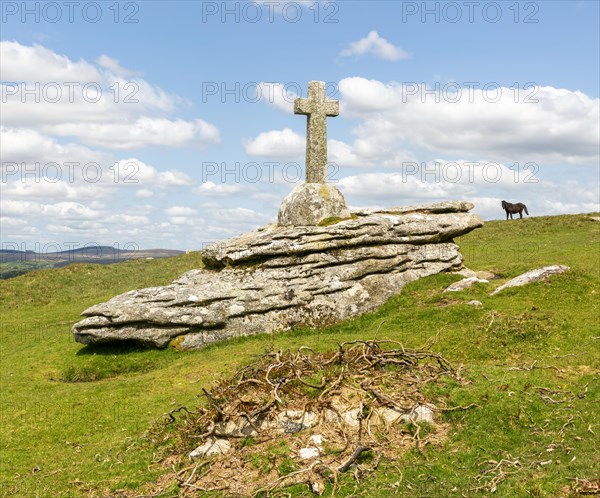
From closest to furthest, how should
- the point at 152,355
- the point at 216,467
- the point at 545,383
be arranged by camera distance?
the point at 216,467, the point at 545,383, the point at 152,355

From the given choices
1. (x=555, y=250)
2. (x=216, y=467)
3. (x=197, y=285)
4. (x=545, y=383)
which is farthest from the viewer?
(x=555, y=250)

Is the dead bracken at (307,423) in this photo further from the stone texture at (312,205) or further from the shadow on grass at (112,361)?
the stone texture at (312,205)

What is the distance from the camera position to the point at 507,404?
1517 cm

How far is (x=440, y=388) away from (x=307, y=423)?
12.8ft

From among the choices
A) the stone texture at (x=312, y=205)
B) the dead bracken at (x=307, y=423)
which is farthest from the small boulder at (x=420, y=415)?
the stone texture at (x=312, y=205)

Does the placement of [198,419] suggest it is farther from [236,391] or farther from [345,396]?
[345,396]

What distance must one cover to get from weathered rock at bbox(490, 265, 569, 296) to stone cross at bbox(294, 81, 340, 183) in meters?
11.3

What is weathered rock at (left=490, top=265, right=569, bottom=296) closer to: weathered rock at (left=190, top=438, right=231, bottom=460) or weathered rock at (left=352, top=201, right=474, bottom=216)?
weathered rock at (left=352, top=201, right=474, bottom=216)

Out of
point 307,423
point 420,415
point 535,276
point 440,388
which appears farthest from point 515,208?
point 307,423

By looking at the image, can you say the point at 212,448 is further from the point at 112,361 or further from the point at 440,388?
the point at 112,361

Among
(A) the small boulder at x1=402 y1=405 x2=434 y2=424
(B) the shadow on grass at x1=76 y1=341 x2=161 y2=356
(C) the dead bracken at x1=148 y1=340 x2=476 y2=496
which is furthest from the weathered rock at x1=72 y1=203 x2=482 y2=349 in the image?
(A) the small boulder at x1=402 y1=405 x2=434 y2=424

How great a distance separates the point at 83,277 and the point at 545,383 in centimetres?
4769

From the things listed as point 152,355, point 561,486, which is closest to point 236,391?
point 561,486

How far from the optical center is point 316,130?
32.6m
